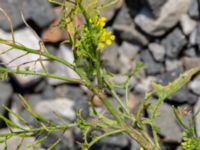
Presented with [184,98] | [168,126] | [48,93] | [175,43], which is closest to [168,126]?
[168,126]

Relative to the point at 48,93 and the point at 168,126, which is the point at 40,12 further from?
the point at 168,126

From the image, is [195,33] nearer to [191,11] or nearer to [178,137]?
[191,11]

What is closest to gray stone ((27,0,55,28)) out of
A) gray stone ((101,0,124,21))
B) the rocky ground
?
the rocky ground

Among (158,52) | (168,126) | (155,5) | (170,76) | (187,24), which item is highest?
(155,5)

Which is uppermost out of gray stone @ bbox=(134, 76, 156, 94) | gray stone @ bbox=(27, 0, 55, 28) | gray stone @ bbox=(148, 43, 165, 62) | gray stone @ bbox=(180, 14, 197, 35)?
gray stone @ bbox=(27, 0, 55, 28)

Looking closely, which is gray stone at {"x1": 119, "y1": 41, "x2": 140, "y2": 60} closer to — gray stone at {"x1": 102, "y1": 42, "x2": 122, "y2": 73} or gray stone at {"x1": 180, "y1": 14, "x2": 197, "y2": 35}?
gray stone at {"x1": 102, "y1": 42, "x2": 122, "y2": 73}

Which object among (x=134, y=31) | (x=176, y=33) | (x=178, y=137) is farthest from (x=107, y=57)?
(x=178, y=137)

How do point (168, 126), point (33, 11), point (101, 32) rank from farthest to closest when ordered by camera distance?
point (33, 11)
point (168, 126)
point (101, 32)
